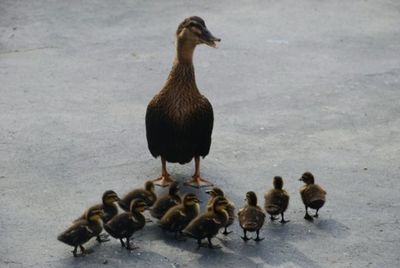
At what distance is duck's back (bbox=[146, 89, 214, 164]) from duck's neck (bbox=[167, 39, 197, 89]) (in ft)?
0.29

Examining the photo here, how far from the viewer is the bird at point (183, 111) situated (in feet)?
25.1

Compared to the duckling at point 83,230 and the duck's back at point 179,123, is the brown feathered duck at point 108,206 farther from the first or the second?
the duck's back at point 179,123

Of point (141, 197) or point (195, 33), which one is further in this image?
point (195, 33)

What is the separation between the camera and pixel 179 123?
25.0 feet

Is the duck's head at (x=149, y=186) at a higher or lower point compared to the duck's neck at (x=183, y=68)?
lower

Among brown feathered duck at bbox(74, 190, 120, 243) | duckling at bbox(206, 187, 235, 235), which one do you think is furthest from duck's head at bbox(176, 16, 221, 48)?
brown feathered duck at bbox(74, 190, 120, 243)

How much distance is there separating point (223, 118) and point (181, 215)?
8.08 feet

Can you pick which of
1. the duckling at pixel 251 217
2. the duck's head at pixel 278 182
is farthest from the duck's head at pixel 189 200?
the duck's head at pixel 278 182

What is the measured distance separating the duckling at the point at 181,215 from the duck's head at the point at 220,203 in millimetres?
189

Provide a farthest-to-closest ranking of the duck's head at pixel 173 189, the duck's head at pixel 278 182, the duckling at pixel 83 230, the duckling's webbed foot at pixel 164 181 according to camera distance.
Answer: the duckling's webbed foot at pixel 164 181, the duck's head at pixel 278 182, the duck's head at pixel 173 189, the duckling at pixel 83 230

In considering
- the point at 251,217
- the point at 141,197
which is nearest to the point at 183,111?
the point at 141,197

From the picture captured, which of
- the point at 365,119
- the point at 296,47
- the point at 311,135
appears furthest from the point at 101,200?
the point at 296,47

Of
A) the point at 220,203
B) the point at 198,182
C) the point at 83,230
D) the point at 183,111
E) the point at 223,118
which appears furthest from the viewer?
the point at 223,118

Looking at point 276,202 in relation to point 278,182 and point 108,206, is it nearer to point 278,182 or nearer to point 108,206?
point 278,182
